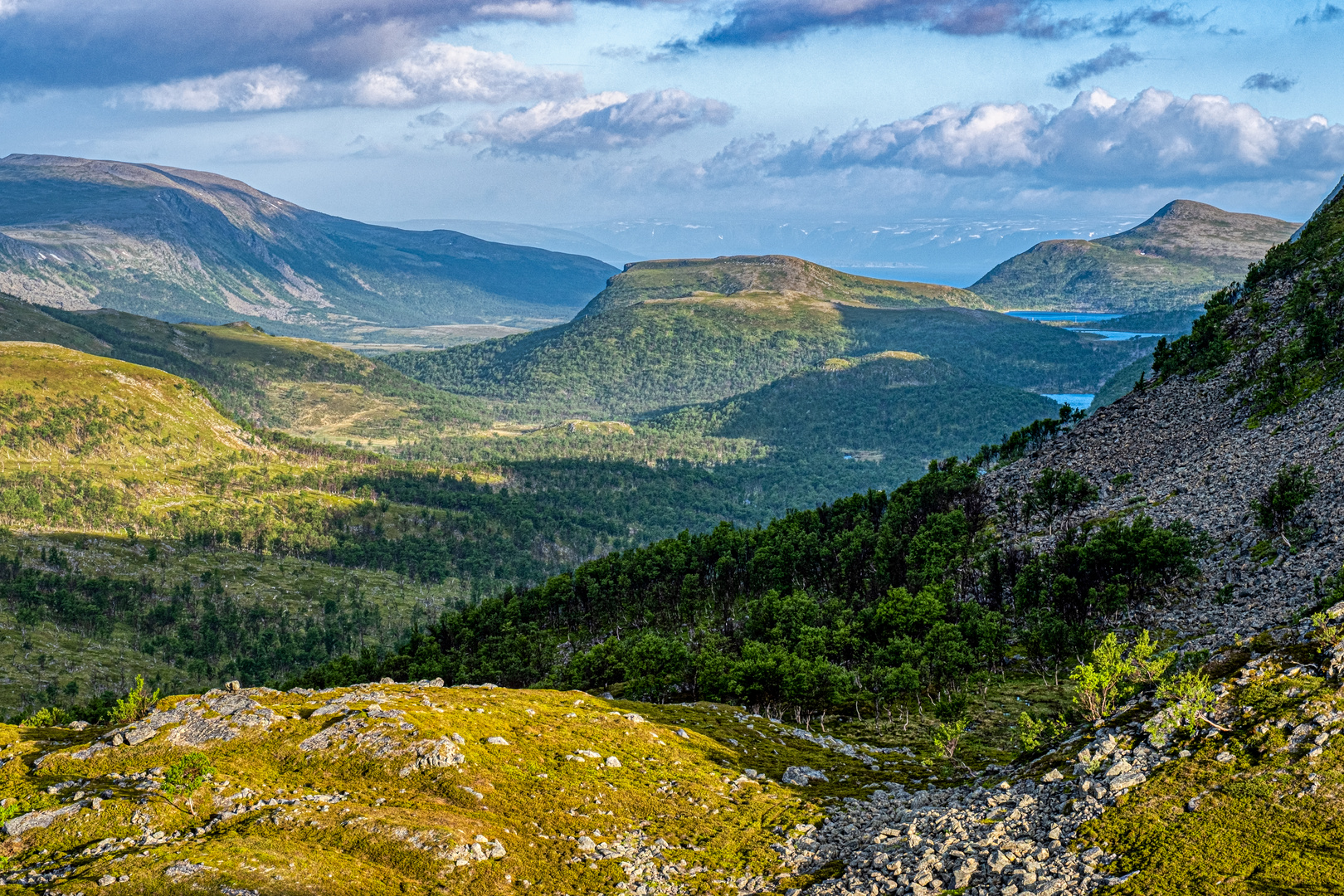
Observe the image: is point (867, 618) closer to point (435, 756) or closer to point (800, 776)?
Result: point (800, 776)

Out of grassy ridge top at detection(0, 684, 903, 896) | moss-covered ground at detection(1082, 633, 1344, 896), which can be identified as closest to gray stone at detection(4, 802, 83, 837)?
Result: grassy ridge top at detection(0, 684, 903, 896)

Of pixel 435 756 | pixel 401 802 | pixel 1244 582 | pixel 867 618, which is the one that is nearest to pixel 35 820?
pixel 401 802

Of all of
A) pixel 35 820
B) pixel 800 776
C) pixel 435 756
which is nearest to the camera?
pixel 35 820

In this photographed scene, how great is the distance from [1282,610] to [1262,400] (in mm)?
80133

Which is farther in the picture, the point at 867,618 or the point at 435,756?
the point at 867,618

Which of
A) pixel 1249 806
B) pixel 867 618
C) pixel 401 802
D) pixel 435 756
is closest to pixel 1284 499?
pixel 867 618

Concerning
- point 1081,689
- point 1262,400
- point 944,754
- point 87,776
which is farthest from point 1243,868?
point 1262,400

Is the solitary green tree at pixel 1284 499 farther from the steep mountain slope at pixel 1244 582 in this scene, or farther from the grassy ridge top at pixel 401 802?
the grassy ridge top at pixel 401 802

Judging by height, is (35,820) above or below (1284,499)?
below

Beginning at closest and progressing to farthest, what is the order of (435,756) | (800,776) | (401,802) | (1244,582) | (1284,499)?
(401,802) < (435,756) < (800,776) < (1244,582) < (1284,499)

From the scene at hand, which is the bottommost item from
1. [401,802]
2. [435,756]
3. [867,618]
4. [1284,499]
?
[867,618]

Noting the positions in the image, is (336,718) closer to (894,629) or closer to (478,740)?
(478,740)

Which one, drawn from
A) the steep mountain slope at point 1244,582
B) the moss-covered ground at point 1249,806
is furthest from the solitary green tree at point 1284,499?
the moss-covered ground at point 1249,806

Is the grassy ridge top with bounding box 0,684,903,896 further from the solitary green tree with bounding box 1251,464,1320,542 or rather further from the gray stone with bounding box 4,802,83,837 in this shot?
the solitary green tree with bounding box 1251,464,1320,542
